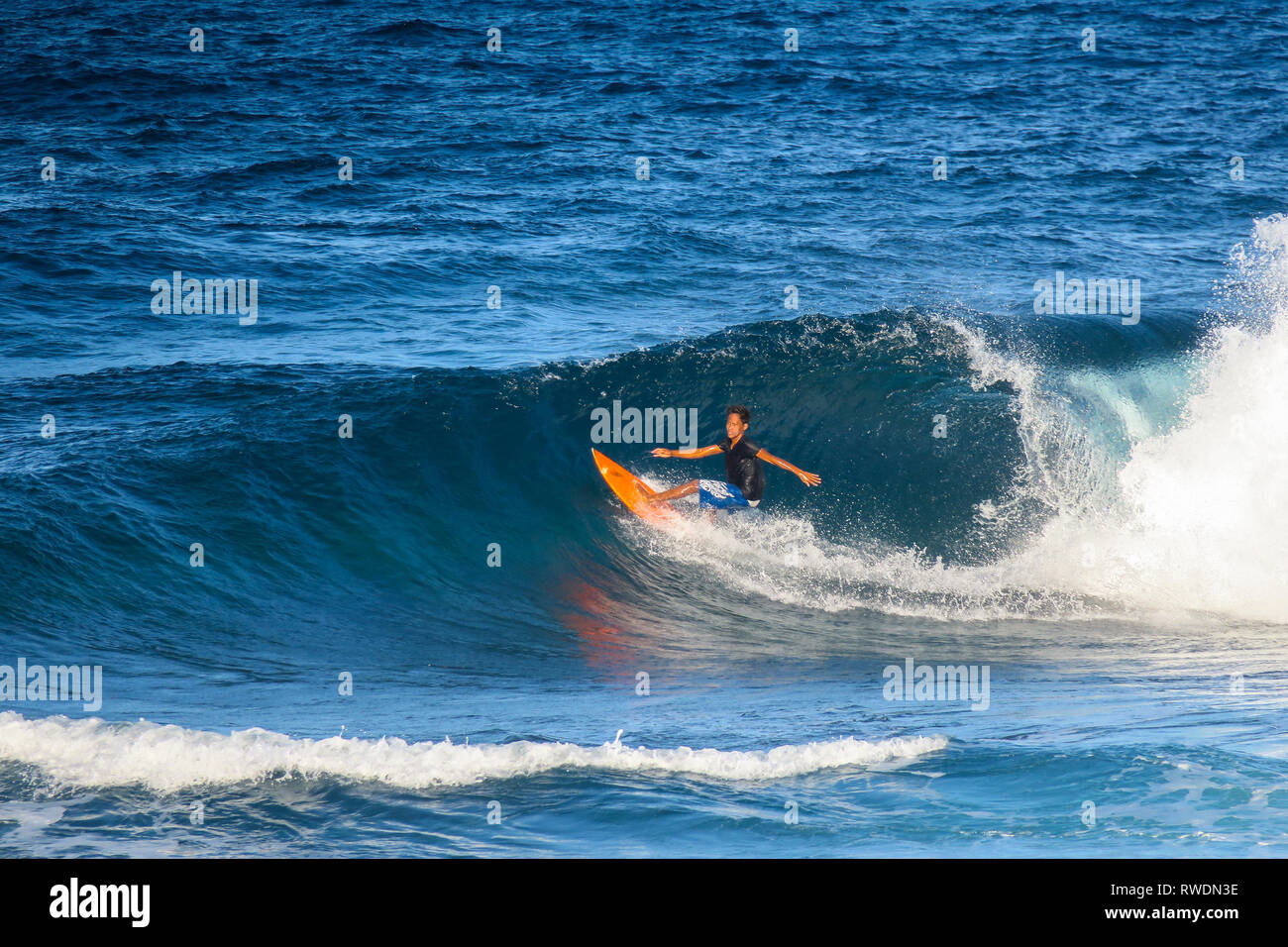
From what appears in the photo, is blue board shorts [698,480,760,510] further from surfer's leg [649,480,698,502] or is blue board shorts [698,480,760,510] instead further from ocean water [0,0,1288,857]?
ocean water [0,0,1288,857]

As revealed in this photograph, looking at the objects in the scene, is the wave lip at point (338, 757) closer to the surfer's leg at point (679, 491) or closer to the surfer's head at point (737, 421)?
the surfer's head at point (737, 421)

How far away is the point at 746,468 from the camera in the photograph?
36.3ft

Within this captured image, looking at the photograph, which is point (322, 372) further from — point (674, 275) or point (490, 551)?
point (674, 275)

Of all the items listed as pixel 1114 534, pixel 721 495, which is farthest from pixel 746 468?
pixel 1114 534

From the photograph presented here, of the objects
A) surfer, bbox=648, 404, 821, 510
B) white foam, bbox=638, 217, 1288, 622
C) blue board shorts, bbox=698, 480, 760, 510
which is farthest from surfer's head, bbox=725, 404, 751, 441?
white foam, bbox=638, 217, 1288, 622

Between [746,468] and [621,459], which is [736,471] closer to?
[746,468]

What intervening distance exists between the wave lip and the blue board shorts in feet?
15.7

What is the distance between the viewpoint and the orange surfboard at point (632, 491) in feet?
39.4

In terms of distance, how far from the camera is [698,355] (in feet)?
47.4

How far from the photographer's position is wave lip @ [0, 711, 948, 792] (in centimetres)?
600

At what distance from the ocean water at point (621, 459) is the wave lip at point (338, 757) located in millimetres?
32

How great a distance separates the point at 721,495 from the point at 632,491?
142 cm

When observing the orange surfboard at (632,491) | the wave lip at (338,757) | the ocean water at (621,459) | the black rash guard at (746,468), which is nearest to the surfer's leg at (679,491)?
the orange surfboard at (632,491)

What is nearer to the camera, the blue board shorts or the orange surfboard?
the blue board shorts
